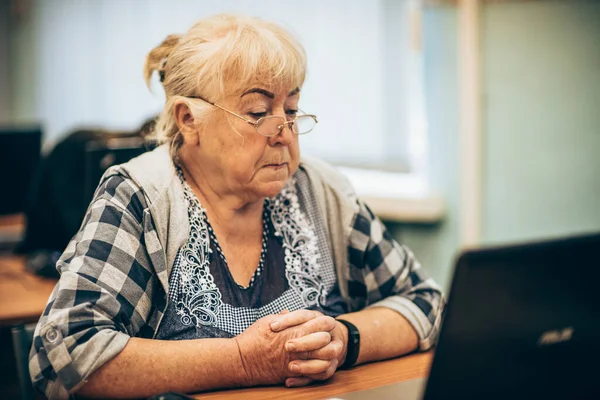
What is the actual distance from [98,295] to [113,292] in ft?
0.10

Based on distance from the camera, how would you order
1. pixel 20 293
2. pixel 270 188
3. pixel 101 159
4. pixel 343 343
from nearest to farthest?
pixel 343 343
pixel 270 188
pixel 101 159
pixel 20 293

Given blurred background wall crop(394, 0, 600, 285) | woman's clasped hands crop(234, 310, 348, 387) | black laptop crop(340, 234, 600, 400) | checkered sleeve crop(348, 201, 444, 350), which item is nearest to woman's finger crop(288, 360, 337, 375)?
woman's clasped hands crop(234, 310, 348, 387)

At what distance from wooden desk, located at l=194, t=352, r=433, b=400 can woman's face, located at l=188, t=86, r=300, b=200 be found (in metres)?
0.38

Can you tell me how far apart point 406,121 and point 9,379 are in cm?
Answer: 191

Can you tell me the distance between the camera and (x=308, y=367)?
126 centimetres

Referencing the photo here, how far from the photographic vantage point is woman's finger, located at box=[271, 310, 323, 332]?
127 centimetres

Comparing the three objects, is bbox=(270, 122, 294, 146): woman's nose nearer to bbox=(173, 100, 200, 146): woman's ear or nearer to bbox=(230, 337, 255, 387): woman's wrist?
bbox=(173, 100, 200, 146): woman's ear

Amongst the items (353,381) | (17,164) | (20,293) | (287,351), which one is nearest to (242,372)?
(287,351)

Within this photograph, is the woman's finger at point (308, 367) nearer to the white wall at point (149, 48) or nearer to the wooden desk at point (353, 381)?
the wooden desk at point (353, 381)

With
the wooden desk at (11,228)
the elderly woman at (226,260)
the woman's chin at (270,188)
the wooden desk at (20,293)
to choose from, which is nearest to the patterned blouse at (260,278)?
the elderly woman at (226,260)

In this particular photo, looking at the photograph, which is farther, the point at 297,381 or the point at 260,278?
the point at 260,278

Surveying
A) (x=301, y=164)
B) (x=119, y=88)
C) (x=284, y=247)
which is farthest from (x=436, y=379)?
(x=119, y=88)

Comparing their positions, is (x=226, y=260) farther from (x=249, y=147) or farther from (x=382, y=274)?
(x=382, y=274)

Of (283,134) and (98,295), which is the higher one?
(283,134)
